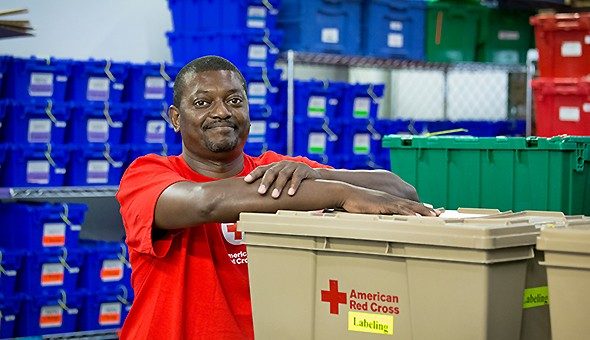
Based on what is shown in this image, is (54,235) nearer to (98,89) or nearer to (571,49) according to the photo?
(98,89)

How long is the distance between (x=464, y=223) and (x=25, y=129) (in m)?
4.19

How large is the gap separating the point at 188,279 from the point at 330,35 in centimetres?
441

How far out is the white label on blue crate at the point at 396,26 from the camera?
7.53 meters

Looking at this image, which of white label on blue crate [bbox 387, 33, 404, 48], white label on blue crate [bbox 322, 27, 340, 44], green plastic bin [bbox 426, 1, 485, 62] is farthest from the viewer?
green plastic bin [bbox 426, 1, 485, 62]

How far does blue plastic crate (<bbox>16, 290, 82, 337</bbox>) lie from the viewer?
600 cm

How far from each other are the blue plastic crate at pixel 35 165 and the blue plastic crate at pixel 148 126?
0.44 metres

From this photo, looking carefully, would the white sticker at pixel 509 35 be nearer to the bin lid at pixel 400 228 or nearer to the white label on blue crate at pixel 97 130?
the white label on blue crate at pixel 97 130

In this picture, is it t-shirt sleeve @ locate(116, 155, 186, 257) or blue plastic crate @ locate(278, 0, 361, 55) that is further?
blue plastic crate @ locate(278, 0, 361, 55)

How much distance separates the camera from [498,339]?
2244 mm

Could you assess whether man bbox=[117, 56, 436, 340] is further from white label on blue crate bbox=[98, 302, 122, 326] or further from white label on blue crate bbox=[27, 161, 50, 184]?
white label on blue crate bbox=[98, 302, 122, 326]

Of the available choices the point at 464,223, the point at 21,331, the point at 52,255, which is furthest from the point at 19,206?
the point at 464,223

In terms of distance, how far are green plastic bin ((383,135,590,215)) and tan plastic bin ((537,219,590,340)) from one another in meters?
1.92

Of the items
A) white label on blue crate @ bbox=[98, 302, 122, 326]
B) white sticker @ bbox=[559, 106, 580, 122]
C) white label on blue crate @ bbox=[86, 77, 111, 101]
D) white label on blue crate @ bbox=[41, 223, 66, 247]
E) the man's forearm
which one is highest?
white label on blue crate @ bbox=[86, 77, 111, 101]

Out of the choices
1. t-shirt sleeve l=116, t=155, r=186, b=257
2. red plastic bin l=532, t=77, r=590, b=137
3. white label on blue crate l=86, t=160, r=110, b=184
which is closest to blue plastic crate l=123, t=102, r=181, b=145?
white label on blue crate l=86, t=160, r=110, b=184
